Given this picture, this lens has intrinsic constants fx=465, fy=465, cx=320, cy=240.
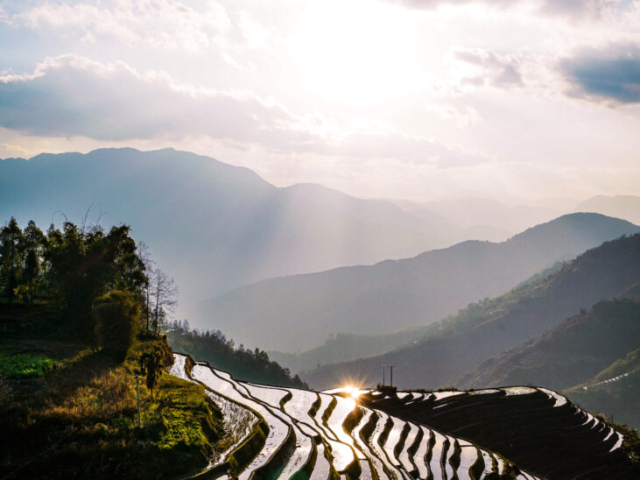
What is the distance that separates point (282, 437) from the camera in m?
Result: 24.5

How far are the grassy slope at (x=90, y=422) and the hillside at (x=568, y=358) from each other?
6830 inches

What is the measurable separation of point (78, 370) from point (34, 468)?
32.3ft

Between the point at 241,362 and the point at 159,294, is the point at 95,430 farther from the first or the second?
the point at 241,362

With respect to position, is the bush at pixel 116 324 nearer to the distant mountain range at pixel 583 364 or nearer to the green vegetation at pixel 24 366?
the green vegetation at pixel 24 366

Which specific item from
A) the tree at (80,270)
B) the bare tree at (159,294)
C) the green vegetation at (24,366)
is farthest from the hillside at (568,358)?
the green vegetation at (24,366)

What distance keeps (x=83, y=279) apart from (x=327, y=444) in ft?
68.6

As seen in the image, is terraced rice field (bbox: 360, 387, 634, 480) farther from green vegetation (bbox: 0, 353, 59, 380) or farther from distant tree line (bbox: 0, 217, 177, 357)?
green vegetation (bbox: 0, 353, 59, 380)

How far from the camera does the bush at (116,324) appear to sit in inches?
1129

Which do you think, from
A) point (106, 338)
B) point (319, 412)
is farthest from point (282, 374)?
point (106, 338)

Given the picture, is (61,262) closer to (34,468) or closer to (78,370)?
(78,370)

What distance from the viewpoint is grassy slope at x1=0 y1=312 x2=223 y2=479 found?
639 inches

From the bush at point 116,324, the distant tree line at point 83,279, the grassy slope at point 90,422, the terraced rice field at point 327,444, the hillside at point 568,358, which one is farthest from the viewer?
the hillside at point 568,358

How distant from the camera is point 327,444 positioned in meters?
25.2

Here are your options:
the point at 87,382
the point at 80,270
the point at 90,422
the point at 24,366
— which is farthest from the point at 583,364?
the point at 90,422
